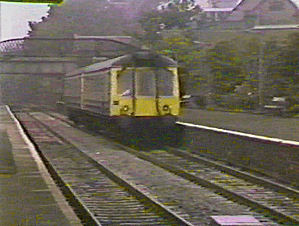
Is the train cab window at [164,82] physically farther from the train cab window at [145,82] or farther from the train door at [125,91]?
the train door at [125,91]

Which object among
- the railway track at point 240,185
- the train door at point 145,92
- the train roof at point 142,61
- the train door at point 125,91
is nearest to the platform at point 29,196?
the railway track at point 240,185

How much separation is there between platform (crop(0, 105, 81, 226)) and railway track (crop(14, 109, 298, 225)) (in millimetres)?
1807

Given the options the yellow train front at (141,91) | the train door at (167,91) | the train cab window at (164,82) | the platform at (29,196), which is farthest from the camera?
the train cab window at (164,82)

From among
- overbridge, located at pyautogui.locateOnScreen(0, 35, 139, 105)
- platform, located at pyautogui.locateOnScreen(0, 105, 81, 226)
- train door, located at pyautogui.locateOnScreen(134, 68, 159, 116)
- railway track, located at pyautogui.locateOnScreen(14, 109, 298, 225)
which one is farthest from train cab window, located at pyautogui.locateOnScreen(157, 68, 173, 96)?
overbridge, located at pyautogui.locateOnScreen(0, 35, 139, 105)

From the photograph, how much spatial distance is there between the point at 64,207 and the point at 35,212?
49 cm

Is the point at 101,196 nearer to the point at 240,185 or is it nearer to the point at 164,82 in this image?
the point at 240,185

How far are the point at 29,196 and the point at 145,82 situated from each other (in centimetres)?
1207

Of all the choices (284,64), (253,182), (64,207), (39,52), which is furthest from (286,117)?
(39,52)

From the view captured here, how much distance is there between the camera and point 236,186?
12883mm

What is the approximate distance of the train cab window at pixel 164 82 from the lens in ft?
72.8

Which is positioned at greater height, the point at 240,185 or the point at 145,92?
the point at 145,92

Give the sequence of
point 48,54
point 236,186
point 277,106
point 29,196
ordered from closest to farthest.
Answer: point 29,196 < point 236,186 < point 277,106 < point 48,54

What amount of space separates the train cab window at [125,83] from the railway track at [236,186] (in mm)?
3663

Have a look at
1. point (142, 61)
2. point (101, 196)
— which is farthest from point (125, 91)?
point (101, 196)
